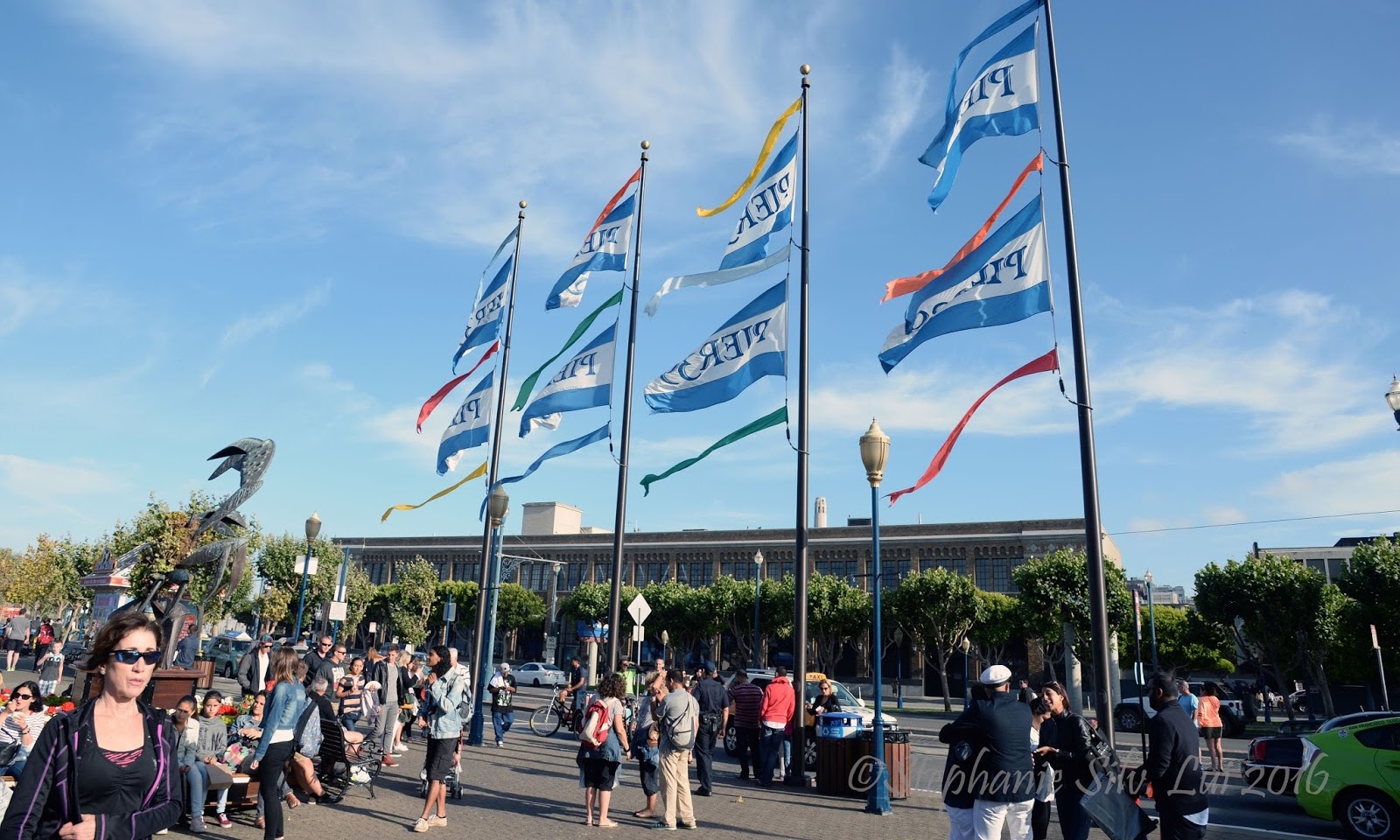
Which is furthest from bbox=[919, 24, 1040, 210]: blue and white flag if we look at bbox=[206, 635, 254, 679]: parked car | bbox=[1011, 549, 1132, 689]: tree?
bbox=[206, 635, 254, 679]: parked car

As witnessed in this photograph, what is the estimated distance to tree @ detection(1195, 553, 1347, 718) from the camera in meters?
35.1

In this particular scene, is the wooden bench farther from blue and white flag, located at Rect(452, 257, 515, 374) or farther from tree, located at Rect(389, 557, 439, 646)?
tree, located at Rect(389, 557, 439, 646)

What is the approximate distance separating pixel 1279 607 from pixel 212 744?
124 feet

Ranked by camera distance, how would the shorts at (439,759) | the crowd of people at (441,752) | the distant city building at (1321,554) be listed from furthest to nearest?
the distant city building at (1321,554), the shorts at (439,759), the crowd of people at (441,752)

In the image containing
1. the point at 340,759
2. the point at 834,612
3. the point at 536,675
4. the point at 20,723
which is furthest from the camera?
the point at 834,612

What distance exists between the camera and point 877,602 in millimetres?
13289

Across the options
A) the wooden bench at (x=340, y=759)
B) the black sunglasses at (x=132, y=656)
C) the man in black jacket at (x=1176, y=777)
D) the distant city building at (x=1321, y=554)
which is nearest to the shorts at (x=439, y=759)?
the wooden bench at (x=340, y=759)

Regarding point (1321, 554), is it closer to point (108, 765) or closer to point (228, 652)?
point (228, 652)

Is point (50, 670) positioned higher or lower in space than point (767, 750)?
higher

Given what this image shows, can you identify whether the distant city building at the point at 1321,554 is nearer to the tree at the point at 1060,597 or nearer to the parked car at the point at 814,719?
the tree at the point at 1060,597

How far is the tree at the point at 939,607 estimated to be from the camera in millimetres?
47031

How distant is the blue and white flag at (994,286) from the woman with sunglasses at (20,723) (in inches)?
440

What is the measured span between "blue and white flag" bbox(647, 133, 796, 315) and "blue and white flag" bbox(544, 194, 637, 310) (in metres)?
3.37

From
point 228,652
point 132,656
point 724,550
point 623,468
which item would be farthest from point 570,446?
point 724,550
